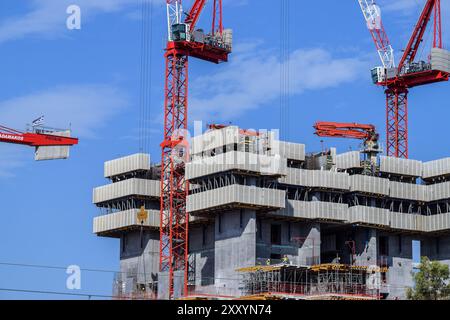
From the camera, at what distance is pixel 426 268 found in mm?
192125
